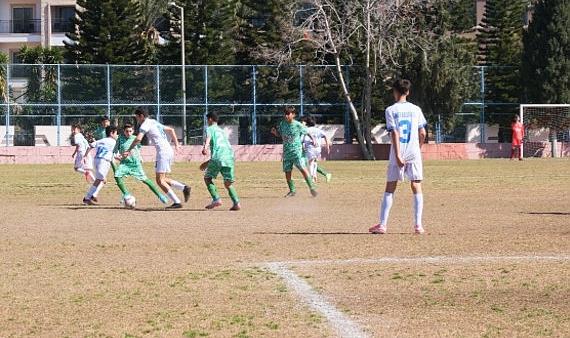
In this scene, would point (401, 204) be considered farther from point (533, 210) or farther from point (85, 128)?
point (85, 128)

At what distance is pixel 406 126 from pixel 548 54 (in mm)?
42353

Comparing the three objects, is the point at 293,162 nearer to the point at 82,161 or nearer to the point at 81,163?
the point at 82,161

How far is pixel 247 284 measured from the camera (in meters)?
9.42

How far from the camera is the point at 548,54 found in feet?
177

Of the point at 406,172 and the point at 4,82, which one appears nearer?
the point at 406,172

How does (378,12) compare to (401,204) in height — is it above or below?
above

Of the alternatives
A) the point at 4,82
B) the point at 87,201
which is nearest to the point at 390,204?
the point at 87,201

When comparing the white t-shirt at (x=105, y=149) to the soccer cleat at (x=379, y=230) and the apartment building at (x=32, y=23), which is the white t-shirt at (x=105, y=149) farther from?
the apartment building at (x=32, y=23)

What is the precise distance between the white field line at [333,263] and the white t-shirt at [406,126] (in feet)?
8.26

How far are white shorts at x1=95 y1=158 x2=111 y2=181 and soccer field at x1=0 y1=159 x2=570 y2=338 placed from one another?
1049 mm

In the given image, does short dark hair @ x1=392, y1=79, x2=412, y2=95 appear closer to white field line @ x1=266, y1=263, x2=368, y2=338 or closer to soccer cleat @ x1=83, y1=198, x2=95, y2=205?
white field line @ x1=266, y1=263, x2=368, y2=338

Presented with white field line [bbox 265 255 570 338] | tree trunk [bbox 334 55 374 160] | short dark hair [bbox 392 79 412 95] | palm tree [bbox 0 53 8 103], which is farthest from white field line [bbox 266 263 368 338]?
tree trunk [bbox 334 55 374 160]

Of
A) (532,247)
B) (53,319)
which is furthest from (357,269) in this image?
(53,319)

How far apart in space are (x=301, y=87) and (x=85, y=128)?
418 inches
